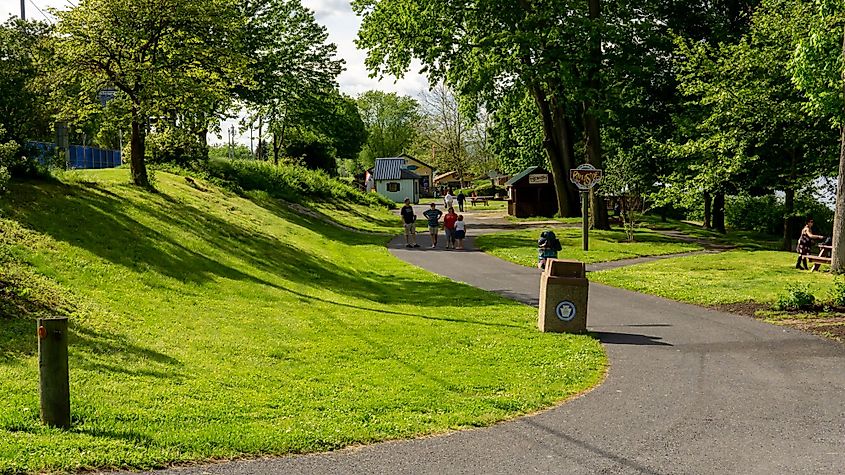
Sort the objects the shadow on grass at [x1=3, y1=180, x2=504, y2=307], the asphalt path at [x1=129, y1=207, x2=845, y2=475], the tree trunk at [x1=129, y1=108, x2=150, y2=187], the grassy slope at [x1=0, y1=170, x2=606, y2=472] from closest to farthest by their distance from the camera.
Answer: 1. the asphalt path at [x1=129, y1=207, x2=845, y2=475]
2. the grassy slope at [x1=0, y1=170, x2=606, y2=472]
3. the shadow on grass at [x1=3, y1=180, x2=504, y2=307]
4. the tree trunk at [x1=129, y1=108, x2=150, y2=187]

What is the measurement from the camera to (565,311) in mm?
12500

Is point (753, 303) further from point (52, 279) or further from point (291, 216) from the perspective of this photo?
point (291, 216)

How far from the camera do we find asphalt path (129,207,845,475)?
622 cm

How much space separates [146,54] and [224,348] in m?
15.3

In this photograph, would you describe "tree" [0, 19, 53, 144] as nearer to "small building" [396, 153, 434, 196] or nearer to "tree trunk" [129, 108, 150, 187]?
"tree trunk" [129, 108, 150, 187]

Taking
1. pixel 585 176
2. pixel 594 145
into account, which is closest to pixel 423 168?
pixel 594 145

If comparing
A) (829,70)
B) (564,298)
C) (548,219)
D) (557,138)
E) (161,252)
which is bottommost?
(564,298)

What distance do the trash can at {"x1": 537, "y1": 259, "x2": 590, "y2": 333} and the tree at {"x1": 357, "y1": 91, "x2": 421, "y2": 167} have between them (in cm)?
11969

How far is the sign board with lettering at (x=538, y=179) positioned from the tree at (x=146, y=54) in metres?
24.9

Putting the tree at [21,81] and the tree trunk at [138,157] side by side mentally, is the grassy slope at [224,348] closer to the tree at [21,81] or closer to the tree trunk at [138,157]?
the tree trunk at [138,157]

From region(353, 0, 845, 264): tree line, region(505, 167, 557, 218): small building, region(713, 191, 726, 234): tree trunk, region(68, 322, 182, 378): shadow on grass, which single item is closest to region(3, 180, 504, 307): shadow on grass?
region(68, 322, 182, 378): shadow on grass

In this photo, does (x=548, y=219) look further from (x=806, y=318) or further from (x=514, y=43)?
(x=806, y=318)

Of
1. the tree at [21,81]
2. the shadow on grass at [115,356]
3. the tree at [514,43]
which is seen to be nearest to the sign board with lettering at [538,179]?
the tree at [514,43]

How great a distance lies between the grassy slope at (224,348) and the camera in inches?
258
